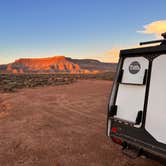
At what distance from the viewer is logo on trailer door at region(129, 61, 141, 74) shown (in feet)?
11.6

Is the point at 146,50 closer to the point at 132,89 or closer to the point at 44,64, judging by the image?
the point at 132,89

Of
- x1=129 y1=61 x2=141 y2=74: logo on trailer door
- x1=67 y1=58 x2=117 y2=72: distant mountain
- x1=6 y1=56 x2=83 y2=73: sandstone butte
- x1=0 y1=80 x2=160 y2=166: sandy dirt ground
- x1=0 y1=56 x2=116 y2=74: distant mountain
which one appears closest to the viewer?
x1=129 y1=61 x2=141 y2=74: logo on trailer door

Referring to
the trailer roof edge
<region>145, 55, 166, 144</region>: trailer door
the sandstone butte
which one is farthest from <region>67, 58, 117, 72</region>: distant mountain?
<region>145, 55, 166, 144</region>: trailer door

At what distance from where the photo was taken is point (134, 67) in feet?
11.8

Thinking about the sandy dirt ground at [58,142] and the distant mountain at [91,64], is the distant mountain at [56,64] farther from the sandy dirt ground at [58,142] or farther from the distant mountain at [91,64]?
the sandy dirt ground at [58,142]

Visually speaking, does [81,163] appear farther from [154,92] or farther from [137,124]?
[154,92]

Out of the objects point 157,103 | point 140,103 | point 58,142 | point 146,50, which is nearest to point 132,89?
point 140,103

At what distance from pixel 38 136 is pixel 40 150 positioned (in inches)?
43.2

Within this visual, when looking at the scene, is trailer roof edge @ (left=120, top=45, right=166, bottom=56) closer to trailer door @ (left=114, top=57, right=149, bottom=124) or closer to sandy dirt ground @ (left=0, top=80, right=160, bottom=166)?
trailer door @ (left=114, top=57, right=149, bottom=124)

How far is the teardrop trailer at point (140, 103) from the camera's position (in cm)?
313

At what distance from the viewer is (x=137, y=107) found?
136 inches

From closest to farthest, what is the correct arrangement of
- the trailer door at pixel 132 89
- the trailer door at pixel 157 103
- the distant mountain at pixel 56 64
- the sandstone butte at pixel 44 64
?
the trailer door at pixel 157 103 < the trailer door at pixel 132 89 < the distant mountain at pixel 56 64 < the sandstone butte at pixel 44 64

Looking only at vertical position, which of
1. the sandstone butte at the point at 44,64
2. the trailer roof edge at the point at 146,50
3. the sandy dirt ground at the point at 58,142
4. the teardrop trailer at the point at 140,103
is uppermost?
the sandstone butte at the point at 44,64

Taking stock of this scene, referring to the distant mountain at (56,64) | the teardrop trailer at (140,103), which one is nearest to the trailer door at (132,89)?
the teardrop trailer at (140,103)
